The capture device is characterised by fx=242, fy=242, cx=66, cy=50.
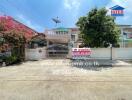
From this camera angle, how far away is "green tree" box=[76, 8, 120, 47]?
24.6 m

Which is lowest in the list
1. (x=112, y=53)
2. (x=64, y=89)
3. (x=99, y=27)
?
(x=64, y=89)

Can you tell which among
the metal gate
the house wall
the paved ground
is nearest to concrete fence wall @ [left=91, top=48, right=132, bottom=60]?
the house wall

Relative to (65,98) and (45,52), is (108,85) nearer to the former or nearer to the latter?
(65,98)

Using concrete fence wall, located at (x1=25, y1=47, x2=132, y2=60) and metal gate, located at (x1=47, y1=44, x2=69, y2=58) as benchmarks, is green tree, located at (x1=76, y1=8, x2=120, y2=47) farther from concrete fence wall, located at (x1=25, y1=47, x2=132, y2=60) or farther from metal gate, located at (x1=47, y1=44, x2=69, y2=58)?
metal gate, located at (x1=47, y1=44, x2=69, y2=58)

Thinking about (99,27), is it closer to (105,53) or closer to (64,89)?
(105,53)

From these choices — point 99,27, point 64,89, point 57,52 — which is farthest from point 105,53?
point 64,89

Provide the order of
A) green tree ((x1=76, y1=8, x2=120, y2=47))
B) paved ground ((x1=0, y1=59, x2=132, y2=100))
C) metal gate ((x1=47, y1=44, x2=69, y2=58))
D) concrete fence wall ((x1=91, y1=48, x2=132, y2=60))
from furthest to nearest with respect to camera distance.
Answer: metal gate ((x1=47, y1=44, x2=69, y2=58)), concrete fence wall ((x1=91, y1=48, x2=132, y2=60)), green tree ((x1=76, y1=8, x2=120, y2=47)), paved ground ((x1=0, y1=59, x2=132, y2=100))

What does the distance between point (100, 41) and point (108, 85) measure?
546 inches

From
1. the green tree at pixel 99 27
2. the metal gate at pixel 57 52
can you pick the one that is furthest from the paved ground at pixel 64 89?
the metal gate at pixel 57 52

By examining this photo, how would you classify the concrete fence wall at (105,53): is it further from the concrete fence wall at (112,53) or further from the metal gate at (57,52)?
the metal gate at (57,52)

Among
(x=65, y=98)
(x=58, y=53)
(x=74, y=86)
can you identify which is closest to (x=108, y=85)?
(x=74, y=86)

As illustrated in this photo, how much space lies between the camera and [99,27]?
969 inches

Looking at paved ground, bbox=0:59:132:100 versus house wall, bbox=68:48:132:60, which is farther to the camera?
house wall, bbox=68:48:132:60

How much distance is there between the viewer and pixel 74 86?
11.7m
